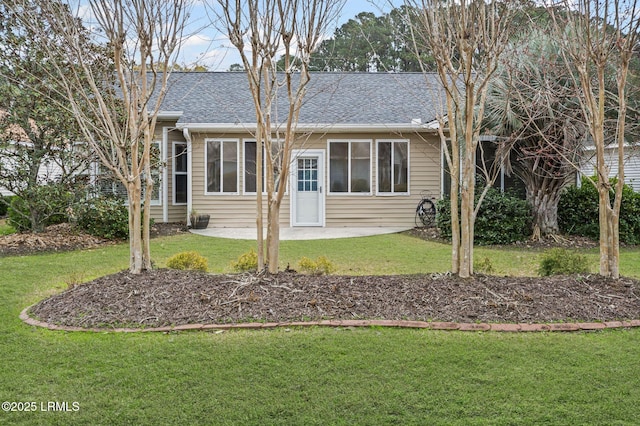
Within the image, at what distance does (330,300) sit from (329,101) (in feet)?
30.2

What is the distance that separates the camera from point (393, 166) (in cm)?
1297

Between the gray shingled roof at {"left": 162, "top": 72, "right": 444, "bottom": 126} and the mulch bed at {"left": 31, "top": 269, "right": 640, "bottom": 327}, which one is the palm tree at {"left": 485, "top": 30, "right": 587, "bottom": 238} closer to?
the gray shingled roof at {"left": 162, "top": 72, "right": 444, "bottom": 126}

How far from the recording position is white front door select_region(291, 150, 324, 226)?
1302cm

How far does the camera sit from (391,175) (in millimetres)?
13000

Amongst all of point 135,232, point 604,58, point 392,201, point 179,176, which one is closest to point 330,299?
point 135,232

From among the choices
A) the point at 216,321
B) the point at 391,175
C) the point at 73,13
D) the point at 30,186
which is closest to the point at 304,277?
the point at 216,321

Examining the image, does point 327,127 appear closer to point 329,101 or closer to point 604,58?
point 329,101

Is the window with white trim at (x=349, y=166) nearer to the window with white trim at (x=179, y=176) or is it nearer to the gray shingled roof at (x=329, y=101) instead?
the gray shingled roof at (x=329, y=101)

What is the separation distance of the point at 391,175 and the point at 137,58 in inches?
306

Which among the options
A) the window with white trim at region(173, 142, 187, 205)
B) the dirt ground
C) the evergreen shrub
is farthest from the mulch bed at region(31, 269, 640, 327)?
the window with white trim at region(173, 142, 187, 205)

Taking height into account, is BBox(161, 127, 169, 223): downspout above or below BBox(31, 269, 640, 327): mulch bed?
above

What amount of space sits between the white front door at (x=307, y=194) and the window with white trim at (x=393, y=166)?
5.04 feet

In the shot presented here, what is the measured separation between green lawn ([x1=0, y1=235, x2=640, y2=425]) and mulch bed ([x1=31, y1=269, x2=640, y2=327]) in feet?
1.01

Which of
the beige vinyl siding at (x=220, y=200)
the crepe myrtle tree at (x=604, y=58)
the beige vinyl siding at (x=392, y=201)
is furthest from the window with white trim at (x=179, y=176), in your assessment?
the crepe myrtle tree at (x=604, y=58)
